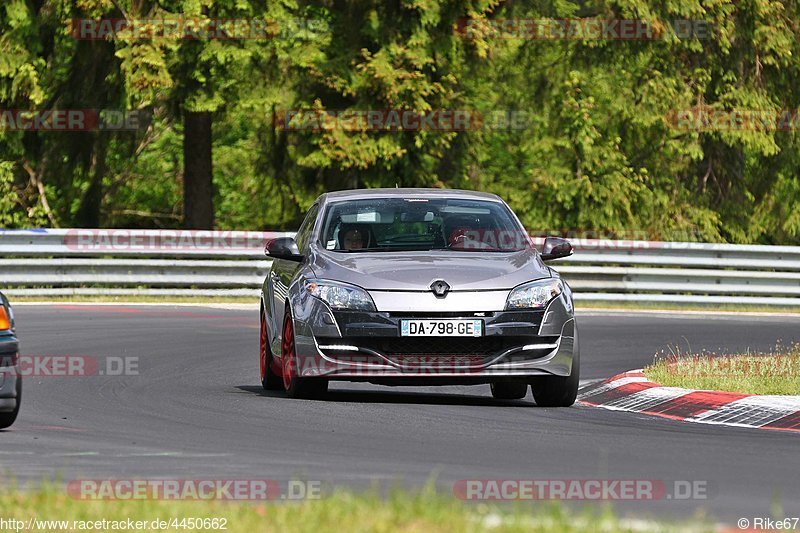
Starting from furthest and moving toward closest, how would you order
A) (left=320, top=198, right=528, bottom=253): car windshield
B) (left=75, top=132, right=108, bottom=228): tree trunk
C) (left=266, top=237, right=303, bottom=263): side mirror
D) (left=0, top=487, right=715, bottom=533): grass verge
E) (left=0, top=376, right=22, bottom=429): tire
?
(left=75, top=132, right=108, bottom=228): tree trunk
(left=320, top=198, right=528, bottom=253): car windshield
(left=266, top=237, right=303, bottom=263): side mirror
(left=0, top=376, right=22, bottom=429): tire
(left=0, top=487, right=715, bottom=533): grass verge

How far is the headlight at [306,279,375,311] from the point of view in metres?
11.9

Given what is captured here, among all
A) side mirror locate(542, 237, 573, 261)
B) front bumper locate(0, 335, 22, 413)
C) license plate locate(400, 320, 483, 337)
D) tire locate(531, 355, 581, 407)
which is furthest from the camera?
side mirror locate(542, 237, 573, 261)

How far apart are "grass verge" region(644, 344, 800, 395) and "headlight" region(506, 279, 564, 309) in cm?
167

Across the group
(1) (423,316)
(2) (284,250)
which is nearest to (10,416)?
(1) (423,316)

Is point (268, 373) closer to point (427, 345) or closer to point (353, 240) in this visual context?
point (353, 240)

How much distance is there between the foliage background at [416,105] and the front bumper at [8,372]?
1887cm

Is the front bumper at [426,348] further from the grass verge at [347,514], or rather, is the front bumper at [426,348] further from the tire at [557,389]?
the grass verge at [347,514]

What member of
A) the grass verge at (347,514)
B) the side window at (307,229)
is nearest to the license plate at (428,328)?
the side window at (307,229)

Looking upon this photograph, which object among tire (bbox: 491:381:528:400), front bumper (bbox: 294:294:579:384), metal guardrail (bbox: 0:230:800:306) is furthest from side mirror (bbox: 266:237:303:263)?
metal guardrail (bbox: 0:230:800:306)

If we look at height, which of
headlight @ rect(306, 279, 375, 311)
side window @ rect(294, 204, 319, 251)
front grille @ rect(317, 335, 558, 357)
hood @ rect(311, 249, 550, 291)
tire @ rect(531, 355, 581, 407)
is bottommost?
tire @ rect(531, 355, 581, 407)

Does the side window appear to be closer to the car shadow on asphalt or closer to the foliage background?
the car shadow on asphalt

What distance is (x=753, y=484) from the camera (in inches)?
329

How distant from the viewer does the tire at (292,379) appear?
12.4 metres

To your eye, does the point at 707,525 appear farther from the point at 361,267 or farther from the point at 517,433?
the point at 361,267
